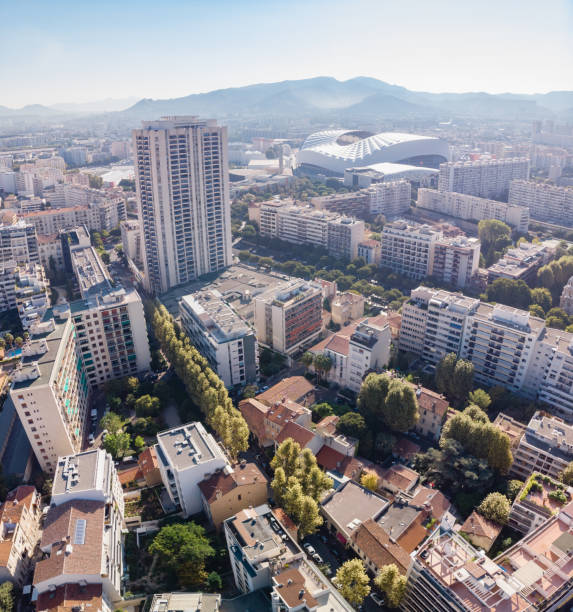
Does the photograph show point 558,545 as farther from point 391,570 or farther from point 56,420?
point 56,420

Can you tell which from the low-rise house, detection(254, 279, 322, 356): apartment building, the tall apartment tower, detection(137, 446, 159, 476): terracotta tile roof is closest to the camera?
the low-rise house

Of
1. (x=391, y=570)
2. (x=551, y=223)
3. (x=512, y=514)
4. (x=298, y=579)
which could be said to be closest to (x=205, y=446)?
(x=298, y=579)

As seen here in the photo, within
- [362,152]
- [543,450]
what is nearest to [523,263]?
[543,450]

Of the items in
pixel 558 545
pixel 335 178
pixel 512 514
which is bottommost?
pixel 512 514

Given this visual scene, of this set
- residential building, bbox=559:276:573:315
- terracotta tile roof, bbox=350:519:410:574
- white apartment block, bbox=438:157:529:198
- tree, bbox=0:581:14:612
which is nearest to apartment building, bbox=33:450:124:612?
tree, bbox=0:581:14:612

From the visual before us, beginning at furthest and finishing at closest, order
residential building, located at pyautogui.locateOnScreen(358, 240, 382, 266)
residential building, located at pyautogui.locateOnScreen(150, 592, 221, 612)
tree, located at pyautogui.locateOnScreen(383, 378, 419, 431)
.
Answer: residential building, located at pyautogui.locateOnScreen(358, 240, 382, 266) < tree, located at pyautogui.locateOnScreen(383, 378, 419, 431) < residential building, located at pyautogui.locateOnScreen(150, 592, 221, 612)

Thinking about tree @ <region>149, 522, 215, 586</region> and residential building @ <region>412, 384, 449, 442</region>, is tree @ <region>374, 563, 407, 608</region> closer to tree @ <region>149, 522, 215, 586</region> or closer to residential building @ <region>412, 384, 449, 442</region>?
tree @ <region>149, 522, 215, 586</region>
